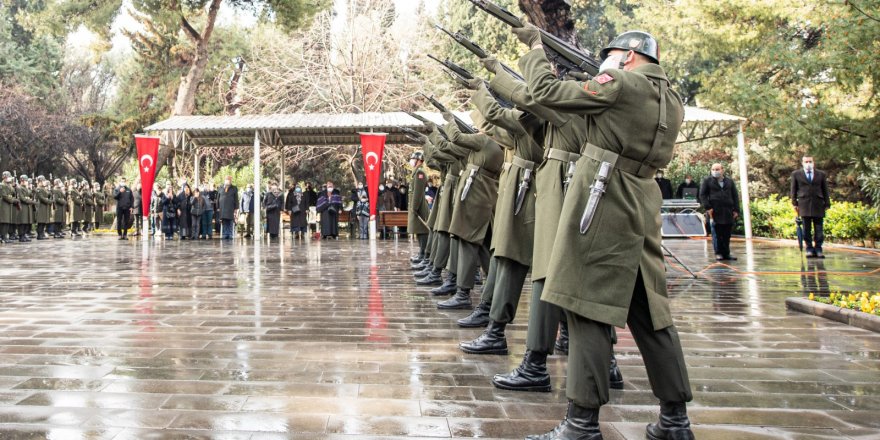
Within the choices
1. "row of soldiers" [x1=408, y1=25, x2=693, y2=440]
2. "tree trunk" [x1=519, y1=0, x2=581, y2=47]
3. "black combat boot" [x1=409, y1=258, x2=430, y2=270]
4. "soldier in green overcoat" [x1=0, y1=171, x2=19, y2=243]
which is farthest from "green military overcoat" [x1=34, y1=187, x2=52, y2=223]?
"row of soldiers" [x1=408, y1=25, x2=693, y2=440]

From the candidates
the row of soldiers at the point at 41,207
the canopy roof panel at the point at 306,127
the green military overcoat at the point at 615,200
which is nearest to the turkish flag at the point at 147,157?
the canopy roof panel at the point at 306,127

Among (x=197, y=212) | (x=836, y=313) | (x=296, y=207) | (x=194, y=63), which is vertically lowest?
(x=836, y=313)

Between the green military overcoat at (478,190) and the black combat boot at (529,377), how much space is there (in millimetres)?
2208

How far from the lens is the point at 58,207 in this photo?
20.8 m

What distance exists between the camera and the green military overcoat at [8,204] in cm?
1753

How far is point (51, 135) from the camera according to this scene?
104 feet

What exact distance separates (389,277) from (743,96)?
218 inches

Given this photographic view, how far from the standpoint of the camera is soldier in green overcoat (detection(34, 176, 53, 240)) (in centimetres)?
1950

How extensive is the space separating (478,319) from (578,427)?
250cm

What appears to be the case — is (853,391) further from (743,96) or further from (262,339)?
(743,96)

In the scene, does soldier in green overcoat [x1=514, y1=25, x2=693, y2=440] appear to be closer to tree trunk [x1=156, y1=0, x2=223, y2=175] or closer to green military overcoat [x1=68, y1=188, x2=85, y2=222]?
tree trunk [x1=156, y1=0, x2=223, y2=175]

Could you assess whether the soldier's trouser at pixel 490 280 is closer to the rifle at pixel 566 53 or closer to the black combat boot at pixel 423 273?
the rifle at pixel 566 53

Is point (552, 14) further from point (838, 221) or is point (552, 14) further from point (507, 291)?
point (838, 221)

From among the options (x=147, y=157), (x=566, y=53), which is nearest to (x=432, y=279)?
Answer: (x=566, y=53)
